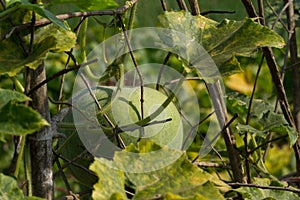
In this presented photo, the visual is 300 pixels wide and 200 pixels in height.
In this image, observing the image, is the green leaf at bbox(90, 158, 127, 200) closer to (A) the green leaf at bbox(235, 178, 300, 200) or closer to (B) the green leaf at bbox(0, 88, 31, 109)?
(B) the green leaf at bbox(0, 88, 31, 109)

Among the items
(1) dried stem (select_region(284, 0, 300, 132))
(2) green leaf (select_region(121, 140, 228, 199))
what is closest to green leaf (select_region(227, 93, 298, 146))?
(1) dried stem (select_region(284, 0, 300, 132))

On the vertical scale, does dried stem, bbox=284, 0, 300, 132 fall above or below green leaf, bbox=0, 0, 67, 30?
below

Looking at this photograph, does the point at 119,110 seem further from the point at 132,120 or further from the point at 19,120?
the point at 19,120

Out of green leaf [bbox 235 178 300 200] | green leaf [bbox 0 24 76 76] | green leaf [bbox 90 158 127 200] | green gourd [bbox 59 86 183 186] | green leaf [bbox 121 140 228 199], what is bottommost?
green leaf [bbox 235 178 300 200]

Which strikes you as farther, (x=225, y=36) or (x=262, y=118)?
(x=262, y=118)

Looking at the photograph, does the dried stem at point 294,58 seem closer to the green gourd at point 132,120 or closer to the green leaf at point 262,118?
the green leaf at point 262,118

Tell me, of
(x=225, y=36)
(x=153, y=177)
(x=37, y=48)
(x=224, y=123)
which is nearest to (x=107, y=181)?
(x=153, y=177)

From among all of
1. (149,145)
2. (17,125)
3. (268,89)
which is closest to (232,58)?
(149,145)
